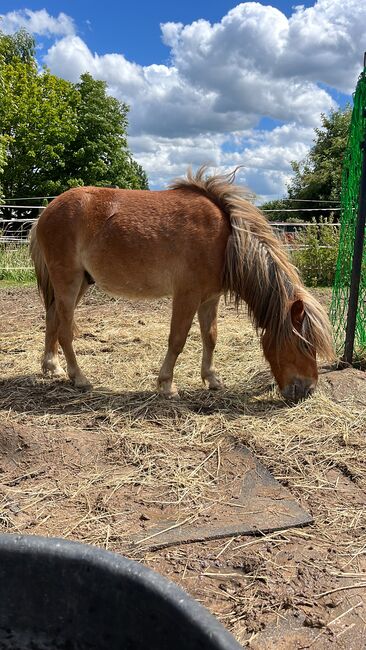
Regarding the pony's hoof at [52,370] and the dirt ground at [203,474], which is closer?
the dirt ground at [203,474]

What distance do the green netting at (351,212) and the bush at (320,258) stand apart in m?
6.06

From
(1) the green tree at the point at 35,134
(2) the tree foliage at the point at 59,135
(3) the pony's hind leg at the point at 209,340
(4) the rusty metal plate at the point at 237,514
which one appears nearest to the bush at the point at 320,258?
(3) the pony's hind leg at the point at 209,340

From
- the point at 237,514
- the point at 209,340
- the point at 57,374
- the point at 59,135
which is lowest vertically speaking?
the point at 237,514

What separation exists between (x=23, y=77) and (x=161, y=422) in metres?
32.4

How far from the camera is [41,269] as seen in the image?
501 centimetres

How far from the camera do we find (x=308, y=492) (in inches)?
119

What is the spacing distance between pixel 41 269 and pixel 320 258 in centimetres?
806

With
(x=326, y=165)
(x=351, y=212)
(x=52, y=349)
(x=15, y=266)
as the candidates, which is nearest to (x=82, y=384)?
(x=52, y=349)

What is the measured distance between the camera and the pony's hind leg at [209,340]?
480 cm

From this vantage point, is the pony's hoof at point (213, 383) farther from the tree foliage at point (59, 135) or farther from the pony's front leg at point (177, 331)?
the tree foliage at point (59, 135)

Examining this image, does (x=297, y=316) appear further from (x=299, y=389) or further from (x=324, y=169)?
(x=324, y=169)

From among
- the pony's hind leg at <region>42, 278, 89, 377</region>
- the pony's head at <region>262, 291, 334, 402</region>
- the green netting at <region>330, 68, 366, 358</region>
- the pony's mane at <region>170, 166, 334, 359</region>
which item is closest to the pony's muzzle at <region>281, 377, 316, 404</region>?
the pony's head at <region>262, 291, 334, 402</region>

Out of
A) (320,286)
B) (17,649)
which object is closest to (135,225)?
(17,649)

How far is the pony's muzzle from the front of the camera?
167 inches
